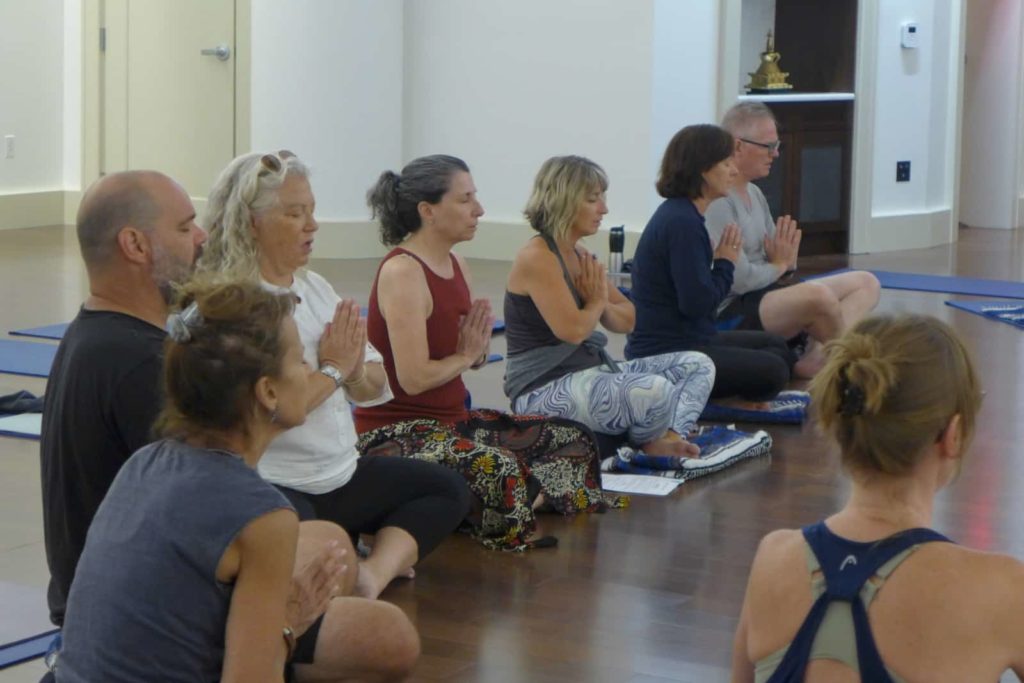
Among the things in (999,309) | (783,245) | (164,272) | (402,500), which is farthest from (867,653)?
(999,309)

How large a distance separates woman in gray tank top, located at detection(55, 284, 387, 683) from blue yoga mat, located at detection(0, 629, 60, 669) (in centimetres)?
112

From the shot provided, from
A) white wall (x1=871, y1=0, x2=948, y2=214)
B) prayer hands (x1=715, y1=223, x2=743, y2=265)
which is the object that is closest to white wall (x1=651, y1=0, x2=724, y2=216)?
white wall (x1=871, y1=0, x2=948, y2=214)

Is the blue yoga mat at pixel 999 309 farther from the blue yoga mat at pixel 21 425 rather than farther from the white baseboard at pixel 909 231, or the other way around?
the blue yoga mat at pixel 21 425

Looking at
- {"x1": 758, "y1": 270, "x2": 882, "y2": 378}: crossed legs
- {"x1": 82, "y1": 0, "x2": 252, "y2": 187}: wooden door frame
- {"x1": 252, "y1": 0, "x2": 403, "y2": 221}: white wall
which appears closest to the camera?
{"x1": 758, "y1": 270, "x2": 882, "y2": 378}: crossed legs

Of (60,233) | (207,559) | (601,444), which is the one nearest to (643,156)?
(60,233)

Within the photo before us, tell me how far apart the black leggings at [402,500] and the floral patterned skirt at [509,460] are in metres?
0.20

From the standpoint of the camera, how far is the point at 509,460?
393 cm

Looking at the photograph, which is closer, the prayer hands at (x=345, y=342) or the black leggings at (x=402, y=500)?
the prayer hands at (x=345, y=342)

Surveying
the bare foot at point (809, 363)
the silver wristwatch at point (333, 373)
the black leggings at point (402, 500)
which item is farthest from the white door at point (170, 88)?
the silver wristwatch at point (333, 373)

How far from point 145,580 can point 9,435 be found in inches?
131

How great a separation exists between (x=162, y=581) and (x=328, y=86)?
836 cm

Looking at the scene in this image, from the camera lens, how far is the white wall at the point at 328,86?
10.1 m

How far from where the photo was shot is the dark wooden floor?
323cm

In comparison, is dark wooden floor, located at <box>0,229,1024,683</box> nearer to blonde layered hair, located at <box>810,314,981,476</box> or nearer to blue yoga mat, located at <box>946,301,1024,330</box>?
blonde layered hair, located at <box>810,314,981,476</box>
